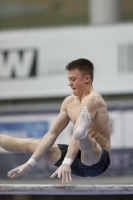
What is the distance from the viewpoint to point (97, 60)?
6.73 meters

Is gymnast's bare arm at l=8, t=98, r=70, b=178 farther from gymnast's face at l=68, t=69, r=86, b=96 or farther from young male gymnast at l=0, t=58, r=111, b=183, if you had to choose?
gymnast's face at l=68, t=69, r=86, b=96

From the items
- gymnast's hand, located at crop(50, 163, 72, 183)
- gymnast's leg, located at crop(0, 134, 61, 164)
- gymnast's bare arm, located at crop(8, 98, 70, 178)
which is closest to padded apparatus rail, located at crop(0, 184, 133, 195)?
gymnast's hand, located at crop(50, 163, 72, 183)

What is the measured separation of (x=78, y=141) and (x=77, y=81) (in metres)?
0.42

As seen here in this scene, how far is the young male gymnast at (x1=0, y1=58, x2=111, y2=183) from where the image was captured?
137 inches

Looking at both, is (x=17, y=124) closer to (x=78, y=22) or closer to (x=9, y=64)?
(x=9, y=64)

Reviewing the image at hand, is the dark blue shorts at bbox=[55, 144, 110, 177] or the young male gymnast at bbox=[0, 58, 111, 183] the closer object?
the young male gymnast at bbox=[0, 58, 111, 183]

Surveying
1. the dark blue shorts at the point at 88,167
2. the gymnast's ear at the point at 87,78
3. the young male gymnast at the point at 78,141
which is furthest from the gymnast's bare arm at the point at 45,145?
the gymnast's ear at the point at 87,78

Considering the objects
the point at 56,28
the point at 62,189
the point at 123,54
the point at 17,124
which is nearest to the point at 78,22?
the point at 56,28

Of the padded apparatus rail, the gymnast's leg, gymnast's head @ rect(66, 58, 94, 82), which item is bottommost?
the padded apparatus rail

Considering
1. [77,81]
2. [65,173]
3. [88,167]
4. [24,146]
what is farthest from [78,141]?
[24,146]

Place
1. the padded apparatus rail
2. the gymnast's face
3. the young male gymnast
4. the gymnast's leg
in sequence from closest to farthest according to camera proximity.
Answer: the padded apparatus rail
the young male gymnast
the gymnast's face
the gymnast's leg

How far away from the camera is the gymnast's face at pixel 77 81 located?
361 centimetres

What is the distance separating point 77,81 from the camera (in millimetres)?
3623

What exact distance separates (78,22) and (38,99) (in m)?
1.10
